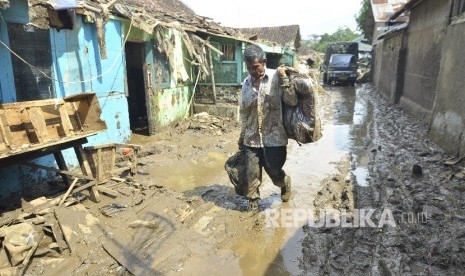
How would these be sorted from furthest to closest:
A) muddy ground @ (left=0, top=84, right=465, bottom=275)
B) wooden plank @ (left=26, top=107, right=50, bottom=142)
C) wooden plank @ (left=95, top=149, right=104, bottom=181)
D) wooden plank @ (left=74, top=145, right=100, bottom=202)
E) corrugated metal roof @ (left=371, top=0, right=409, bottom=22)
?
corrugated metal roof @ (left=371, top=0, right=409, bottom=22), wooden plank @ (left=95, top=149, right=104, bottom=181), wooden plank @ (left=74, top=145, right=100, bottom=202), wooden plank @ (left=26, top=107, right=50, bottom=142), muddy ground @ (left=0, top=84, right=465, bottom=275)

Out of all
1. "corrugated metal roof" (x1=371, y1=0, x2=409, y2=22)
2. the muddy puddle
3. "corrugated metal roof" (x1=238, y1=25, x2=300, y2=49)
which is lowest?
the muddy puddle

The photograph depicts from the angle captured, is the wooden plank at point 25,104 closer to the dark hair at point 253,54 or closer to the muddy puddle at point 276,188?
the muddy puddle at point 276,188

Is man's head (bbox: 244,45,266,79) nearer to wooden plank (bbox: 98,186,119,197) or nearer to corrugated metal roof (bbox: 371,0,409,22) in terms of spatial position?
wooden plank (bbox: 98,186,119,197)

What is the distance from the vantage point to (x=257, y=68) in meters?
4.18

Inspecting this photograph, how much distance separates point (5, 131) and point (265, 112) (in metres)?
3.09

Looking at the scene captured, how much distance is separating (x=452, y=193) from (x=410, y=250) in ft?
5.79

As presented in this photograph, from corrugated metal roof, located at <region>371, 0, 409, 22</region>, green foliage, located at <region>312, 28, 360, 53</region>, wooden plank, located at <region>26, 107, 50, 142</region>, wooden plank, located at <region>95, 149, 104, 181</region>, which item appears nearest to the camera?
wooden plank, located at <region>26, 107, 50, 142</region>

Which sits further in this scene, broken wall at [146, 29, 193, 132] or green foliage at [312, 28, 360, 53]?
green foliage at [312, 28, 360, 53]

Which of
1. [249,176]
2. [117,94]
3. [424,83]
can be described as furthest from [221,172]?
[424,83]

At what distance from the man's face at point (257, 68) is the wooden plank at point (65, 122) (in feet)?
8.50

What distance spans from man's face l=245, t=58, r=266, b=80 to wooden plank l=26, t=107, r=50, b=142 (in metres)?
2.70

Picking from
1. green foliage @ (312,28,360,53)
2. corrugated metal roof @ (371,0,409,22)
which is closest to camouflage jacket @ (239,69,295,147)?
corrugated metal roof @ (371,0,409,22)

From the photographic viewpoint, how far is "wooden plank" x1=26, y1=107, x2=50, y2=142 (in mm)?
4164

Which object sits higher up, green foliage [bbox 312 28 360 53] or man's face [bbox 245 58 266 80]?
green foliage [bbox 312 28 360 53]
